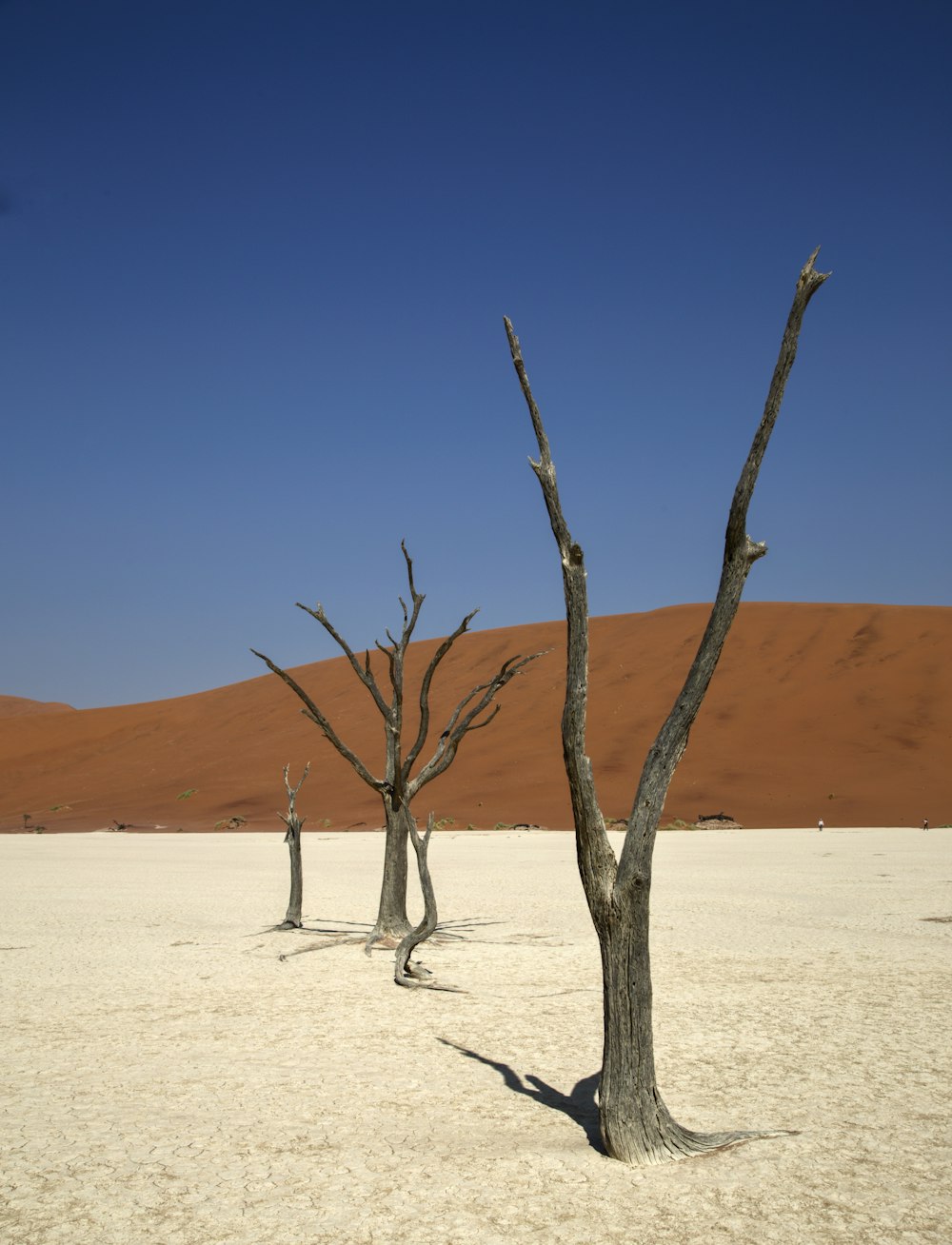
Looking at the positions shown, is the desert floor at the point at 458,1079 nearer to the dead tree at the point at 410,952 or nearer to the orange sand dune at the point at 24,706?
the dead tree at the point at 410,952

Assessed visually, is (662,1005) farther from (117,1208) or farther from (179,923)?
(179,923)

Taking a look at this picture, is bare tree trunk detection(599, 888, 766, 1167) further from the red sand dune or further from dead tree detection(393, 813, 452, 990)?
the red sand dune

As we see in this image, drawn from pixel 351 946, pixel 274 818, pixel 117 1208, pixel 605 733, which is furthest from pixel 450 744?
pixel 605 733

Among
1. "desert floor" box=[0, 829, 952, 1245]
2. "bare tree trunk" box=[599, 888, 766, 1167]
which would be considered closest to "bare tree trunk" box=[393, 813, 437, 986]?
"desert floor" box=[0, 829, 952, 1245]

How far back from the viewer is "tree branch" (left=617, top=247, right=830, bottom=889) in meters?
5.00

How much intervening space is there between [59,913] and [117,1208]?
38.6ft

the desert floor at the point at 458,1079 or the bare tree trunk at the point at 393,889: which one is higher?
the bare tree trunk at the point at 393,889

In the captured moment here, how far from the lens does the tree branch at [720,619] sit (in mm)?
5004

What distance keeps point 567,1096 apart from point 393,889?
5951 mm

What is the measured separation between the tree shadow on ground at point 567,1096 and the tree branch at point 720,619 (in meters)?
1.62

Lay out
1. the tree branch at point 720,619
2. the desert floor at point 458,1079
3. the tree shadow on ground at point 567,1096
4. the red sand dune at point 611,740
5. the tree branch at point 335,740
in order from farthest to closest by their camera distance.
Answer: the red sand dune at point 611,740, the tree branch at point 335,740, the tree shadow on ground at point 567,1096, the tree branch at point 720,619, the desert floor at point 458,1079

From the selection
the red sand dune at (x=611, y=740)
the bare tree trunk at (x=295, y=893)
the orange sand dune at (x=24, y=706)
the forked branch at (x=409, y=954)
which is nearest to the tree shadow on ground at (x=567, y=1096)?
the forked branch at (x=409, y=954)

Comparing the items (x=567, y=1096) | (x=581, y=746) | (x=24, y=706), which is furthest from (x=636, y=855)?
(x=24, y=706)

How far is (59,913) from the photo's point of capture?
50.4ft
